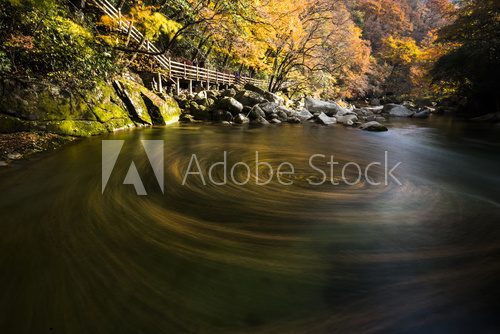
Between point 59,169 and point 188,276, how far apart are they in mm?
4092

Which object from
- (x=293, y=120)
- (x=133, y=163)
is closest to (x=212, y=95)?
(x=293, y=120)

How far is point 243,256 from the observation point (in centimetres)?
247

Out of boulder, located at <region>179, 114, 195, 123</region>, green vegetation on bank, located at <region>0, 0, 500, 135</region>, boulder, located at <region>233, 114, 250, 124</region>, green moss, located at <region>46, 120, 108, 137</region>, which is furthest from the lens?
boulder, located at <region>233, 114, 250, 124</region>

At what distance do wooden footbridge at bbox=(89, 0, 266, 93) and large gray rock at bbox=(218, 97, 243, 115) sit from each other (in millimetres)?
2919

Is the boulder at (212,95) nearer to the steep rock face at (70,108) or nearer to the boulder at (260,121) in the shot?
the boulder at (260,121)

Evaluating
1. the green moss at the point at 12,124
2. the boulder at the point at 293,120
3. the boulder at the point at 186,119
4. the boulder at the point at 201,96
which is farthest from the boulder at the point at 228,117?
the green moss at the point at 12,124

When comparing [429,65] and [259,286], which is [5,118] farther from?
[429,65]

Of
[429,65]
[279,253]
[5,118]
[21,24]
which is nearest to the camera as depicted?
[279,253]

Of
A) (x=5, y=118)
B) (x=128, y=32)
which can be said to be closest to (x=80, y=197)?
(x=5, y=118)

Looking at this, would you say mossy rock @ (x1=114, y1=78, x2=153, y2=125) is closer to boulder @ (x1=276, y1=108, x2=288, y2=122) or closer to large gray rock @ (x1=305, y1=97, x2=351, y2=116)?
Result: boulder @ (x1=276, y1=108, x2=288, y2=122)

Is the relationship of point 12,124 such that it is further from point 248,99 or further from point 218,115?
point 248,99

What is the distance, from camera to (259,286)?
6.89 ft

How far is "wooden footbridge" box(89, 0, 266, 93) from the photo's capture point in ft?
34.9

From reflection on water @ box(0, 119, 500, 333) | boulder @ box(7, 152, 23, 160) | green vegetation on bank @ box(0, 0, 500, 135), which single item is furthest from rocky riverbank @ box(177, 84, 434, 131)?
reflection on water @ box(0, 119, 500, 333)
